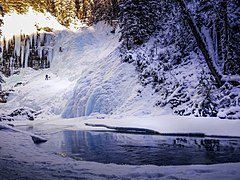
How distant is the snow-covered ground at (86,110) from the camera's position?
5363 millimetres

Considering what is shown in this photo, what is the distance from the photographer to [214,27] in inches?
548

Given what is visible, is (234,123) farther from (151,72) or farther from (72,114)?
(72,114)

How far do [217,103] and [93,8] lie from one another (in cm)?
2161

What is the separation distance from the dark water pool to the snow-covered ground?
617mm

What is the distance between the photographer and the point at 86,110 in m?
17.1

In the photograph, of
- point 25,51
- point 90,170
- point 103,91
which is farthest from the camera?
point 25,51

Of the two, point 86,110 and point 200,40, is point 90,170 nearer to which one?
point 200,40

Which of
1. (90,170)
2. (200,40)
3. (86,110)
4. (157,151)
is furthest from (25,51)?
(90,170)

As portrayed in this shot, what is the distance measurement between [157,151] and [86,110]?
32.1 feet

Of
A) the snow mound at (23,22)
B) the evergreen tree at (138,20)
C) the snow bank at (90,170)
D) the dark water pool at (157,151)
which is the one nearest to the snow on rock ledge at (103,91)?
the evergreen tree at (138,20)

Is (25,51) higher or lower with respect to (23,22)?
lower

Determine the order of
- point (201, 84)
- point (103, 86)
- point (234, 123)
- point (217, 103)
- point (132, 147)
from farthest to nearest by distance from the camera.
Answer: point (103, 86) < point (201, 84) < point (217, 103) < point (234, 123) < point (132, 147)

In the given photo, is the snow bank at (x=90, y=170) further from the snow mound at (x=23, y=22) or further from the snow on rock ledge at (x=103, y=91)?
the snow mound at (x=23, y=22)

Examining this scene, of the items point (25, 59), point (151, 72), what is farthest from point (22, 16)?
point (151, 72)
